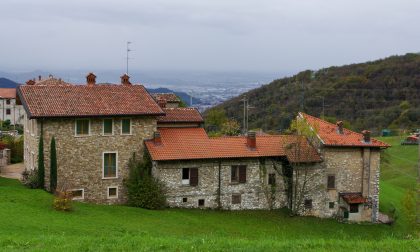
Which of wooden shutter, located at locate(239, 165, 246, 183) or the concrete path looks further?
the concrete path

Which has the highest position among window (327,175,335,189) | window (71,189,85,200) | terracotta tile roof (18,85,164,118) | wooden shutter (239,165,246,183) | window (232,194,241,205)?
terracotta tile roof (18,85,164,118)

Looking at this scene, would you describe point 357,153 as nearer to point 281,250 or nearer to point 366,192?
point 366,192

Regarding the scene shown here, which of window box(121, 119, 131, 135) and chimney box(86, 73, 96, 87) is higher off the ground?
chimney box(86, 73, 96, 87)

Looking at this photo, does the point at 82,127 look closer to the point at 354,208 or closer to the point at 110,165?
the point at 110,165

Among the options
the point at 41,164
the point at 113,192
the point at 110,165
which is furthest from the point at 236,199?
the point at 41,164

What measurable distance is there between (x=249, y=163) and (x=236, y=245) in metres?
20.9

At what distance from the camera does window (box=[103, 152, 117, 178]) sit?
35.8m

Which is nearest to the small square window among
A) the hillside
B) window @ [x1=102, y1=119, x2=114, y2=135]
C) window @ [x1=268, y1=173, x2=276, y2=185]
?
window @ [x1=102, y1=119, x2=114, y2=135]

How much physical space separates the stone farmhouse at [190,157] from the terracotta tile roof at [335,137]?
0.08m

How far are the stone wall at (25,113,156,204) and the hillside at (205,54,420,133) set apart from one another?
5615 cm

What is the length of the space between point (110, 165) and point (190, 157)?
17.1 ft

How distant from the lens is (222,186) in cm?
3659

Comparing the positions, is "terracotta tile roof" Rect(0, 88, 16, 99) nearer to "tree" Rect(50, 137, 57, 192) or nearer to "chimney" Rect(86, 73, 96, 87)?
"chimney" Rect(86, 73, 96, 87)

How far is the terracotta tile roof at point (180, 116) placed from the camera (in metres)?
39.5
